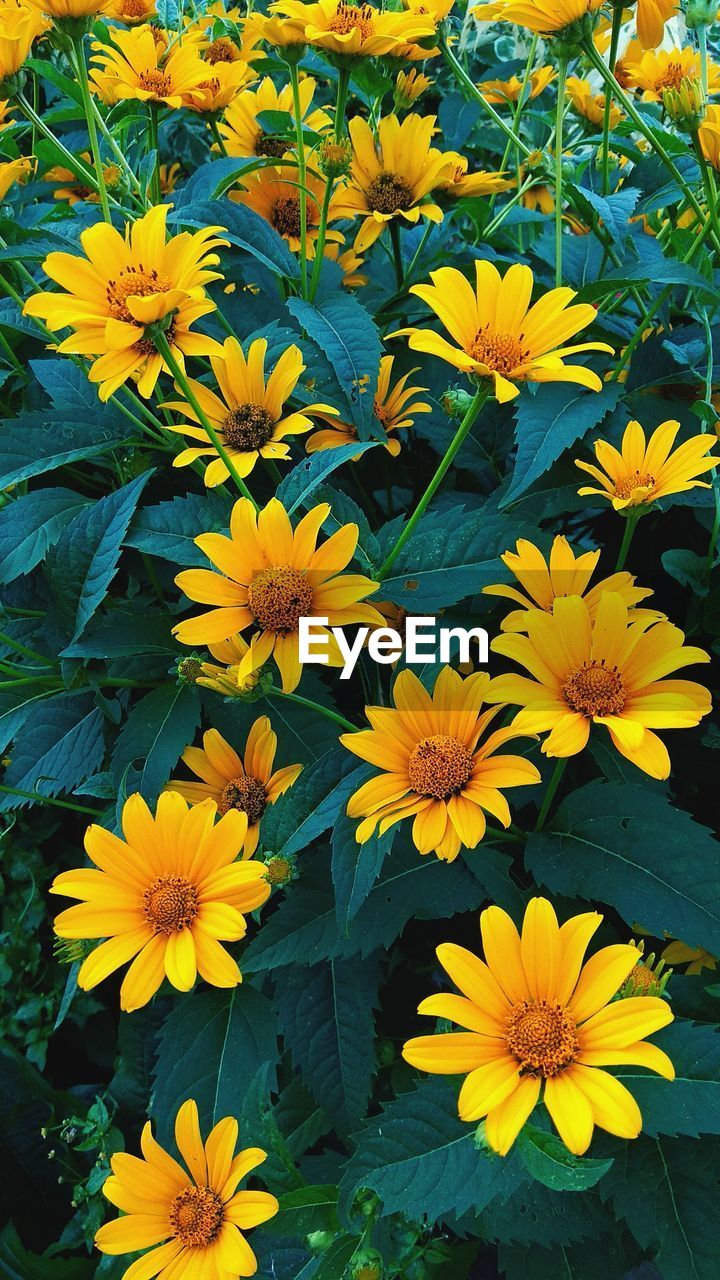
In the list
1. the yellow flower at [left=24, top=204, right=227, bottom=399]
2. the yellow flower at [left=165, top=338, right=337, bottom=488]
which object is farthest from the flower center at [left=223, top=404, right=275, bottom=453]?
the yellow flower at [left=24, top=204, right=227, bottom=399]

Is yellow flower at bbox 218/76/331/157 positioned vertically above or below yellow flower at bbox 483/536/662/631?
above

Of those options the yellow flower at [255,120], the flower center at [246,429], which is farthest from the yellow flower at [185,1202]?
the yellow flower at [255,120]

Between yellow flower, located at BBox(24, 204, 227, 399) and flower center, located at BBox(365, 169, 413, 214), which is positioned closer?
yellow flower, located at BBox(24, 204, 227, 399)

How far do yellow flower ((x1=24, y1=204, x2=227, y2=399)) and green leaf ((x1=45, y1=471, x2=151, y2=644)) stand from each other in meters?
0.10

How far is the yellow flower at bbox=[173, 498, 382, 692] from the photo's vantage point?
65 cm

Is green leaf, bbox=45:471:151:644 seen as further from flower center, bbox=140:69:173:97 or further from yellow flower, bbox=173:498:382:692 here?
flower center, bbox=140:69:173:97

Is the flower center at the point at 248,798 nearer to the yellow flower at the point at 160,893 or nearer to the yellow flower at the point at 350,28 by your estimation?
the yellow flower at the point at 160,893

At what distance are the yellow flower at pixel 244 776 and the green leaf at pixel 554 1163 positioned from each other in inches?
11.7

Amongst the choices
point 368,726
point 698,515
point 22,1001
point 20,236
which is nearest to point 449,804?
point 368,726

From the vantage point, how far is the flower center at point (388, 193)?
38.6 inches

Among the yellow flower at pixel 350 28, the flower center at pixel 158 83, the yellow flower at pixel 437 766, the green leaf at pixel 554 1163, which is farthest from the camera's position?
the flower center at pixel 158 83

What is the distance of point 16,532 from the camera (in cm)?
82

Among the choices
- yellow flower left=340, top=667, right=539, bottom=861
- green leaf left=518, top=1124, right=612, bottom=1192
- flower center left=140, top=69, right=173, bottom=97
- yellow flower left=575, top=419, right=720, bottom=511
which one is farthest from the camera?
flower center left=140, top=69, right=173, bottom=97

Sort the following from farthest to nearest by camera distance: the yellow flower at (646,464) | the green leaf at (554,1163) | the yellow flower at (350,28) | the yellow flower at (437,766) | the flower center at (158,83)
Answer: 1. the flower center at (158,83)
2. the yellow flower at (350,28)
3. the yellow flower at (646,464)
4. the yellow flower at (437,766)
5. the green leaf at (554,1163)
